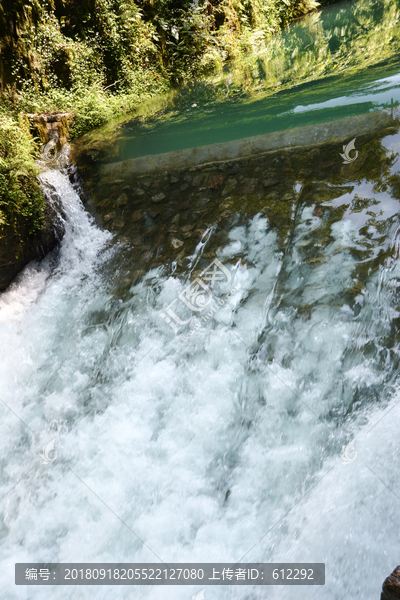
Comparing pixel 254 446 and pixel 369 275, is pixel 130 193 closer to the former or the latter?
pixel 369 275

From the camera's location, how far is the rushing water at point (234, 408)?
223 cm

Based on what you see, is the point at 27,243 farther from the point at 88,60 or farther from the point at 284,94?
the point at 88,60

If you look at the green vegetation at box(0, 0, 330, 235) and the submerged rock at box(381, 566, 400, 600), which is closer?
the submerged rock at box(381, 566, 400, 600)

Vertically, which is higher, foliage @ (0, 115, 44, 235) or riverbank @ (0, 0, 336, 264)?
riverbank @ (0, 0, 336, 264)

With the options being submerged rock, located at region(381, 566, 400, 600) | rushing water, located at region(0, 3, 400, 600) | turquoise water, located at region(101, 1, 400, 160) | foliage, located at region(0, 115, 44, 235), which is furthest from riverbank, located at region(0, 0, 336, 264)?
→ submerged rock, located at region(381, 566, 400, 600)

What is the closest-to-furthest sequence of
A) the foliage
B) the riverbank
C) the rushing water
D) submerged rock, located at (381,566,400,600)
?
submerged rock, located at (381,566,400,600)
the rushing water
the foliage
the riverbank

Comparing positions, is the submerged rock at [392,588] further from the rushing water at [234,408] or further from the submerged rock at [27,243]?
the submerged rock at [27,243]

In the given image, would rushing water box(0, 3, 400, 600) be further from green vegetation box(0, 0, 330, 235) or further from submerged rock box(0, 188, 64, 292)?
green vegetation box(0, 0, 330, 235)

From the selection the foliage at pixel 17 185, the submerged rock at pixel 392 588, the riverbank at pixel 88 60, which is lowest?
the submerged rock at pixel 392 588

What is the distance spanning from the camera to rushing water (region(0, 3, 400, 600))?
2230mm

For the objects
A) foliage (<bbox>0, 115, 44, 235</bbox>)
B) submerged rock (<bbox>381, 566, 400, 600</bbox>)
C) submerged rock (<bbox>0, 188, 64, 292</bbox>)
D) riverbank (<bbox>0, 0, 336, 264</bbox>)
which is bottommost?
submerged rock (<bbox>381, 566, 400, 600</bbox>)

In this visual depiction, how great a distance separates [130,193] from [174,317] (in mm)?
2051

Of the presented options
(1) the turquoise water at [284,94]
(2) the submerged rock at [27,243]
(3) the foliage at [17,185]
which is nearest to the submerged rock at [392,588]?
(1) the turquoise water at [284,94]

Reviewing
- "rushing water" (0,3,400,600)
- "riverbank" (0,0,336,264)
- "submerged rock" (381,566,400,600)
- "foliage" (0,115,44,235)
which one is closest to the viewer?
"submerged rock" (381,566,400,600)
